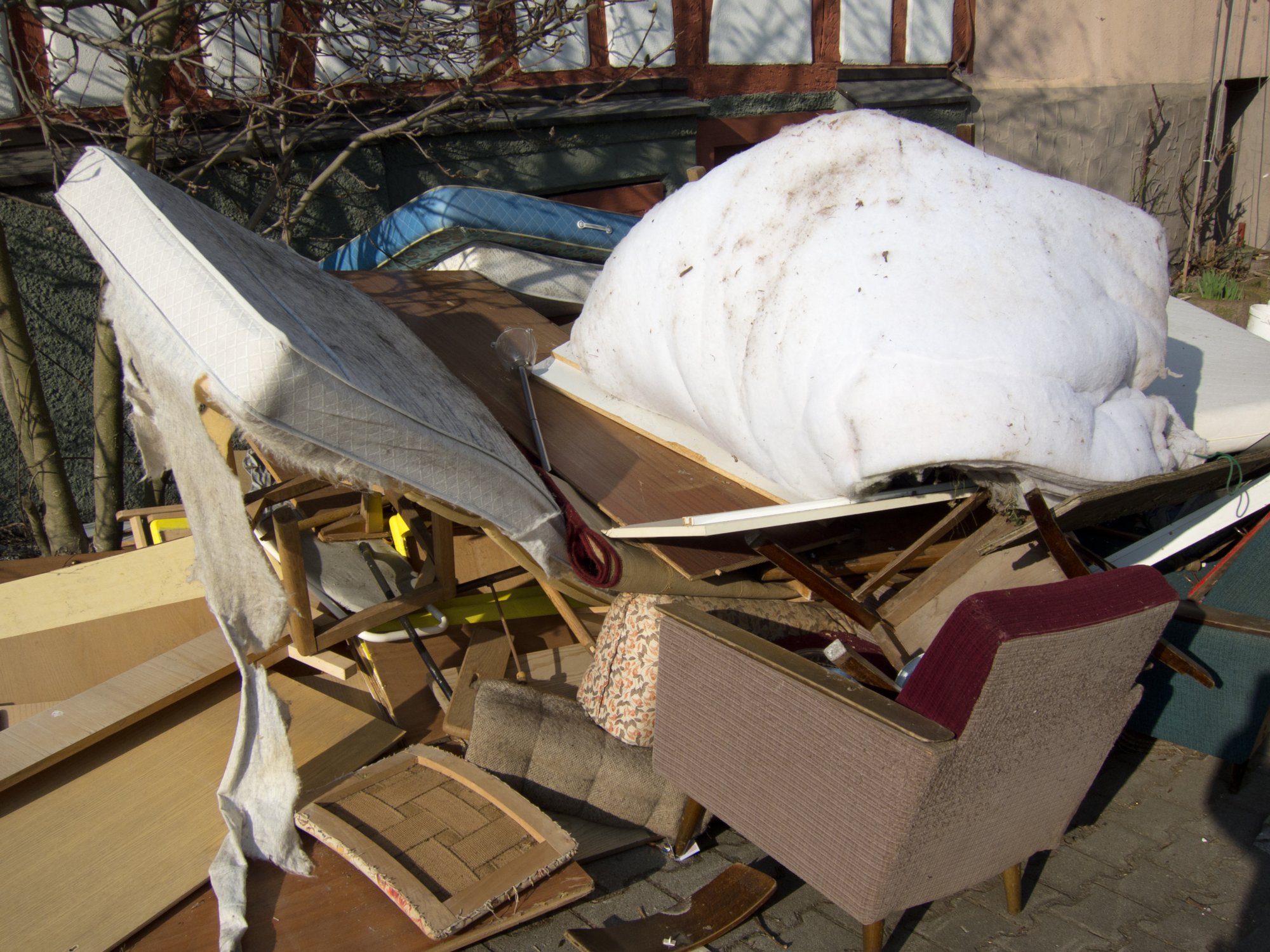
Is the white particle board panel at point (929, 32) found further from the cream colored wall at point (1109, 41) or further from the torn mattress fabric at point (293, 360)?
the torn mattress fabric at point (293, 360)

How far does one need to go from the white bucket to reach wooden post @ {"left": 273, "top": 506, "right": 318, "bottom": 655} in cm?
454

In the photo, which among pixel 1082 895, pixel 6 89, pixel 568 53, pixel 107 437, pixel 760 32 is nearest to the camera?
pixel 1082 895

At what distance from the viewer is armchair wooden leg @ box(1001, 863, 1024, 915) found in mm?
2072

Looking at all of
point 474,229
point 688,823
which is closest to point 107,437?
point 474,229

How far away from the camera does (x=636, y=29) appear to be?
6141 millimetres

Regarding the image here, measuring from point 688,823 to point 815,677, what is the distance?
72 centimetres

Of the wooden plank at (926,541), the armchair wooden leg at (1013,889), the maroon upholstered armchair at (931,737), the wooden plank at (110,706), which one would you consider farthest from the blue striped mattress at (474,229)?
the armchair wooden leg at (1013,889)

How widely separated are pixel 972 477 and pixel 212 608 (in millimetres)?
1792

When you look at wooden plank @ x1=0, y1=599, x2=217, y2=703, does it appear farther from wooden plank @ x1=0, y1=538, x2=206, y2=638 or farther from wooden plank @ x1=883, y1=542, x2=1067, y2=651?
wooden plank @ x1=883, y1=542, x2=1067, y2=651

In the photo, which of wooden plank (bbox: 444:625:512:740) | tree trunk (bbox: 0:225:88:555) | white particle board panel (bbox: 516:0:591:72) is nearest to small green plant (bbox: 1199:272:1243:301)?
white particle board panel (bbox: 516:0:591:72)

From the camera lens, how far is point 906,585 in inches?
96.0

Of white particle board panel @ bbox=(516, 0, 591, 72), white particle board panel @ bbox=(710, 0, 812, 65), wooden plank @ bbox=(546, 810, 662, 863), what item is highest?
white particle board panel @ bbox=(710, 0, 812, 65)

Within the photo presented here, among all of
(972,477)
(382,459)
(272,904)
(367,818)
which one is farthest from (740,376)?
(272,904)

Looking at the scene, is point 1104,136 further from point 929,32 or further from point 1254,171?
point 1254,171
